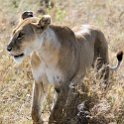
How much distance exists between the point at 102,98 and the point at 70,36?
0.55m

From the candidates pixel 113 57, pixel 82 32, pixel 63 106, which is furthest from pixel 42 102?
pixel 113 57

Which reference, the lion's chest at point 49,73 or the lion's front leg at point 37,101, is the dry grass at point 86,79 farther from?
the lion's chest at point 49,73

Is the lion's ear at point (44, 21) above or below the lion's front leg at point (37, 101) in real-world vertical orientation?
above

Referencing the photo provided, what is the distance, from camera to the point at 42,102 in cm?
406

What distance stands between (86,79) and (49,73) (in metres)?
0.57

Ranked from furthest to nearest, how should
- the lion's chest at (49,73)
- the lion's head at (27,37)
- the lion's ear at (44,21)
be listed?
the lion's chest at (49,73) < the lion's ear at (44,21) < the lion's head at (27,37)

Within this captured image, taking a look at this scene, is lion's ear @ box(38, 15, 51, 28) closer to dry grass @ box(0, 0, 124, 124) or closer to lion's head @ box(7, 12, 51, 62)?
lion's head @ box(7, 12, 51, 62)

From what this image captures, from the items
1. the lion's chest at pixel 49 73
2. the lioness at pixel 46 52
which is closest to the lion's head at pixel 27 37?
the lioness at pixel 46 52

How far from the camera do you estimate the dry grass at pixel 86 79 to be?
384 centimetres

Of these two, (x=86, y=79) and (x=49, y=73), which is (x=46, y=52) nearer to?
(x=49, y=73)

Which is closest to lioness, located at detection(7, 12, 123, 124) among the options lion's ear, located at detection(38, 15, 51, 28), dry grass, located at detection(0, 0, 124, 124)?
lion's ear, located at detection(38, 15, 51, 28)

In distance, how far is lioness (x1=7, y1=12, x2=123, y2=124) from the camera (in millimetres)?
3598

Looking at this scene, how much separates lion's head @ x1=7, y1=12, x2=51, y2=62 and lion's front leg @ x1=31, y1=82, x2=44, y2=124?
1.28 feet

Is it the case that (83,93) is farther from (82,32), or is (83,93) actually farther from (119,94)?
(82,32)
